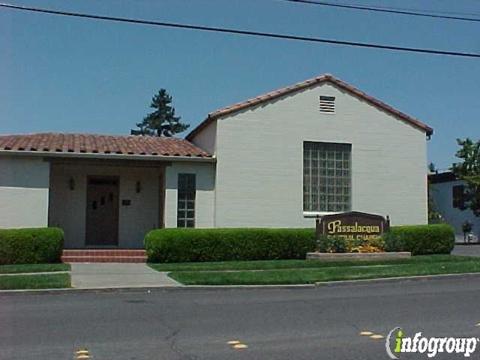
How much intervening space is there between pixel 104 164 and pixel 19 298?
10.1 meters

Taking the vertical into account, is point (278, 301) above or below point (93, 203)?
below

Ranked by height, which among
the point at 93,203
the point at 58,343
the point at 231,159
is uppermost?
the point at 231,159

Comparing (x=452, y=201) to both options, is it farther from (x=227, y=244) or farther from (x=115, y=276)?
(x=115, y=276)

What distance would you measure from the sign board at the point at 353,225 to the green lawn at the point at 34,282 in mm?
9146

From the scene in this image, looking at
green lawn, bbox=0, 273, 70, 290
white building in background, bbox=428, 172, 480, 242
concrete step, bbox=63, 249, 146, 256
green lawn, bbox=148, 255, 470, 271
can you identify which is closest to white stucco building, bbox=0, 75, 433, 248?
concrete step, bbox=63, 249, 146, 256

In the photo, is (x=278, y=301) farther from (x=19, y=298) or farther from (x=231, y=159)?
(x=231, y=159)

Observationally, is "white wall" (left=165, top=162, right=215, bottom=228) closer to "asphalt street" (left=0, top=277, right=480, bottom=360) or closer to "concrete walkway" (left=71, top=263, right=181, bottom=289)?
"concrete walkway" (left=71, top=263, right=181, bottom=289)

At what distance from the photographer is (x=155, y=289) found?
14.8m

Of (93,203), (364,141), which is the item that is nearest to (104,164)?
(93,203)

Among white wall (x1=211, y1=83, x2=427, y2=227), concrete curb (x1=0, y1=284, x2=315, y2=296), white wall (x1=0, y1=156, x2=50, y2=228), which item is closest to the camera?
concrete curb (x1=0, y1=284, x2=315, y2=296)

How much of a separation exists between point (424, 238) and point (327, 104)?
5726 mm

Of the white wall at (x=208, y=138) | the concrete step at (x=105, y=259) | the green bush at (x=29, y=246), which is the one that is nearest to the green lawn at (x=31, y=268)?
the green bush at (x=29, y=246)

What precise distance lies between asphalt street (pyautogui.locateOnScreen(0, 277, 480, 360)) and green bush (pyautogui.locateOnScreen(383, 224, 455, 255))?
26.3ft

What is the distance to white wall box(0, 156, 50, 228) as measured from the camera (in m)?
21.3
